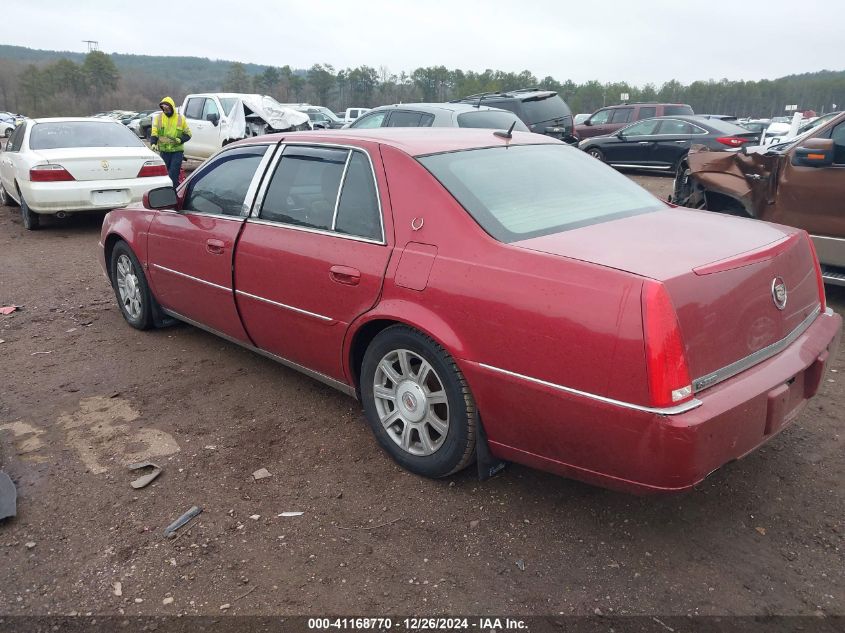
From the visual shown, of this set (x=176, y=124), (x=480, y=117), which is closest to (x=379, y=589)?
(x=480, y=117)

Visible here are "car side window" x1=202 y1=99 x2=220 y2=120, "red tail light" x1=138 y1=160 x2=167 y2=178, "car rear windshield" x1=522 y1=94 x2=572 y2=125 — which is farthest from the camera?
"car side window" x1=202 y1=99 x2=220 y2=120

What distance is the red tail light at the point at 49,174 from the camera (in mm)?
8641

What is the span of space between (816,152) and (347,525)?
4.89 m

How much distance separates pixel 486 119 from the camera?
9.69 m

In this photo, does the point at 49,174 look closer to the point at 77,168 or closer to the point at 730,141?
the point at 77,168

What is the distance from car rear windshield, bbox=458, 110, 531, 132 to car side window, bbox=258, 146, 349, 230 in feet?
19.3

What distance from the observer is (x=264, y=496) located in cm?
311

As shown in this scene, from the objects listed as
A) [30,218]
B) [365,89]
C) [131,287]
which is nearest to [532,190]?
[131,287]

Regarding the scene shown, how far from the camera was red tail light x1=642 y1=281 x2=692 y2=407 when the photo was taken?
2215mm

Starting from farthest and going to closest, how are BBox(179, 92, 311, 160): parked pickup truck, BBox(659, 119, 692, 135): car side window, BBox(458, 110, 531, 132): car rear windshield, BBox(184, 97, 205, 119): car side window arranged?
BBox(184, 97, 205, 119): car side window
BBox(179, 92, 311, 160): parked pickup truck
BBox(659, 119, 692, 135): car side window
BBox(458, 110, 531, 132): car rear windshield

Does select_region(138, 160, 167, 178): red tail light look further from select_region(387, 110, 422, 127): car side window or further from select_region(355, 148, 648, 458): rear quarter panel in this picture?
select_region(355, 148, 648, 458): rear quarter panel

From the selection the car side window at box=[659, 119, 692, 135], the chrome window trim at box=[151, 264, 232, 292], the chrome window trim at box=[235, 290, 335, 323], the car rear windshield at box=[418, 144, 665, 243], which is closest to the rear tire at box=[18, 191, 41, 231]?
the chrome window trim at box=[151, 264, 232, 292]

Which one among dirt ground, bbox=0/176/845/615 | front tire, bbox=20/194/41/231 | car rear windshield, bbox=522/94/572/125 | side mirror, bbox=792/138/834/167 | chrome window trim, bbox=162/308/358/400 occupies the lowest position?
dirt ground, bbox=0/176/845/615

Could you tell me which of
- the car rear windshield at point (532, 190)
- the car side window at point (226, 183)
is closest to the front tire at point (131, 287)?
the car side window at point (226, 183)
